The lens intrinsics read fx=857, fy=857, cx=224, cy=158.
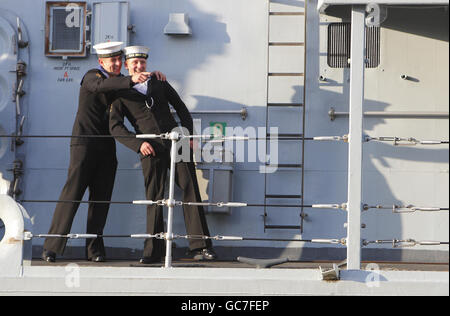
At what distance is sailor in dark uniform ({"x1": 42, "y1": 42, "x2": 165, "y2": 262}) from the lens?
17.0 feet

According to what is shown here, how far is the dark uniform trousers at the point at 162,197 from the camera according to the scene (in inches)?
200

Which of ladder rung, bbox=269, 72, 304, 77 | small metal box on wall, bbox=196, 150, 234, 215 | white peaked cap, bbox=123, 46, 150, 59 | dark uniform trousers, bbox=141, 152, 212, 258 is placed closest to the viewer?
dark uniform trousers, bbox=141, 152, 212, 258

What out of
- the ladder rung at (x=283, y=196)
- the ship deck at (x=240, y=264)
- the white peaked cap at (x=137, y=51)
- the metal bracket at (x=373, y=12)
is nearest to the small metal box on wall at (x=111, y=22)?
the white peaked cap at (x=137, y=51)

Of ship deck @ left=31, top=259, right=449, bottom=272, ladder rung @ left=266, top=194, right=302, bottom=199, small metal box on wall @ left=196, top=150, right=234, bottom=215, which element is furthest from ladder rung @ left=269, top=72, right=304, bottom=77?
ship deck @ left=31, top=259, right=449, bottom=272

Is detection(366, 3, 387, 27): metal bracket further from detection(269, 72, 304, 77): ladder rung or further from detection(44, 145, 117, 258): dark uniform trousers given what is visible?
detection(44, 145, 117, 258): dark uniform trousers

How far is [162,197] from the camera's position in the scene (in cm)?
513

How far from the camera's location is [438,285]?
13.4 ft

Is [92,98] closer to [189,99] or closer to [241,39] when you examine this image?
[189,99]

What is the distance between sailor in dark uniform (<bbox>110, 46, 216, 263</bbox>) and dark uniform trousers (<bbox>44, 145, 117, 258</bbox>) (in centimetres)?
19

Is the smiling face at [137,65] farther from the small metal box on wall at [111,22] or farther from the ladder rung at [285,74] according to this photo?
the ladder rung at [285,74]

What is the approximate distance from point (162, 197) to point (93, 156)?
0.54 meters

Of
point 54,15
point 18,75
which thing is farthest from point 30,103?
point 54,15

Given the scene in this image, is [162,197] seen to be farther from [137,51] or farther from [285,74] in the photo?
[285,74]

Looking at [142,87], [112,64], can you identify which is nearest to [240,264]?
[142,87]
